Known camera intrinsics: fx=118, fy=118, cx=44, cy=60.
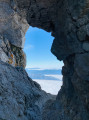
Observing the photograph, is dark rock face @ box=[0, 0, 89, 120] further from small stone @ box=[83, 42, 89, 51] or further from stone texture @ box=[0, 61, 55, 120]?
stone texture @ box=[0, 61, 55, 120]

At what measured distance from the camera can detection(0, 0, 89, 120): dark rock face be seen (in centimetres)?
323

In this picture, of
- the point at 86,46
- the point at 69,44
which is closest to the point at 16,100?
the point at 69,44

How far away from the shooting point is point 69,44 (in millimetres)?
3969

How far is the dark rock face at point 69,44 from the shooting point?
3227 millimetres

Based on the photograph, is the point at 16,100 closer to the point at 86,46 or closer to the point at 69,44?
the point at 69,44

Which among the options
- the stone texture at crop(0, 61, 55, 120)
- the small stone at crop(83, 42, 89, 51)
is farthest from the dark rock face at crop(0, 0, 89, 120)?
the stone texture at crop(0, 61, 55, 120)

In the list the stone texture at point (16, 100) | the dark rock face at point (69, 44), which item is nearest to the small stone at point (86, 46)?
the dark rock face at point (69, 44)

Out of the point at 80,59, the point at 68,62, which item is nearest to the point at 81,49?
the point at 80,59

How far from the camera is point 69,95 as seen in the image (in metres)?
4.65

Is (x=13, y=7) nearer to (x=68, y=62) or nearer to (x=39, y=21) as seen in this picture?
(x=39, y=21)

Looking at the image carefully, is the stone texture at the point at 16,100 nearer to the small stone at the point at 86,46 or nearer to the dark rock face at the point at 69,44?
the dark rock face at the point at 69,44

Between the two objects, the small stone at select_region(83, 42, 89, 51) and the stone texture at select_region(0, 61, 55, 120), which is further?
the stone texture at select_region(0, 61, 55, 120)

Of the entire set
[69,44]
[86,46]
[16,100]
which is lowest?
[16,100]

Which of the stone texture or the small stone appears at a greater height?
the small stone
